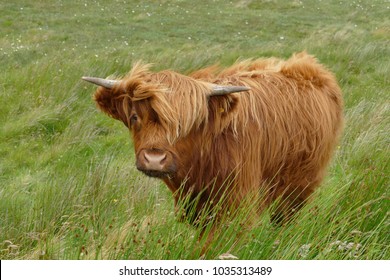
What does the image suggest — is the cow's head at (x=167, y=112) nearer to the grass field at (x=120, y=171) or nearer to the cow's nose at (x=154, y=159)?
the cow's nose at (x=154, y=159)

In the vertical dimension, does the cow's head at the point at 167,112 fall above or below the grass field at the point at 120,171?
above

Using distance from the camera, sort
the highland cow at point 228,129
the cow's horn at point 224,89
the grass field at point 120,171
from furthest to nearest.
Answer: the cow's horn at point 224,89 → the highland cow at point 228,129 → the grass field at point 120,171

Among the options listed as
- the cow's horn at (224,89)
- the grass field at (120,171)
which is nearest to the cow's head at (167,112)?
the cow's horn at (224,89)

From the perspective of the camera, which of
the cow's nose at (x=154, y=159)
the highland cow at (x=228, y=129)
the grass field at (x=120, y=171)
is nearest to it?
the grass field at (x=120, y=171)

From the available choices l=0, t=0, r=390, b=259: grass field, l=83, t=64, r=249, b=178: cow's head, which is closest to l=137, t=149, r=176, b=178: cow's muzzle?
l=83, t=64, r=249, b=178: cow's head

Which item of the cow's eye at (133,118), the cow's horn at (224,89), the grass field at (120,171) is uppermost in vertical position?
the cow's horn at (224,89)

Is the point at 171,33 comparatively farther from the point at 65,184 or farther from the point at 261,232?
the point at 261,232

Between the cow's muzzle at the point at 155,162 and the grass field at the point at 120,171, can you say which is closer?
the grass field at the point at 120,171

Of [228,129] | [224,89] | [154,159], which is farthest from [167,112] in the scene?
[228,129]

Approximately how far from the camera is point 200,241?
280 cm

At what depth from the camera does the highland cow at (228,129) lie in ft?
11.3

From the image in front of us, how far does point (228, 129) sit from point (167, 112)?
0.51 meters

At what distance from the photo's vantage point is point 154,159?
3.33 metres

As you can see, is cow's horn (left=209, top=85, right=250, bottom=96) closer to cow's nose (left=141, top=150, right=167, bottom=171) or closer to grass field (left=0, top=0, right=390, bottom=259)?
cow's nose (left=141, top=150, right=167, bottom=171)
